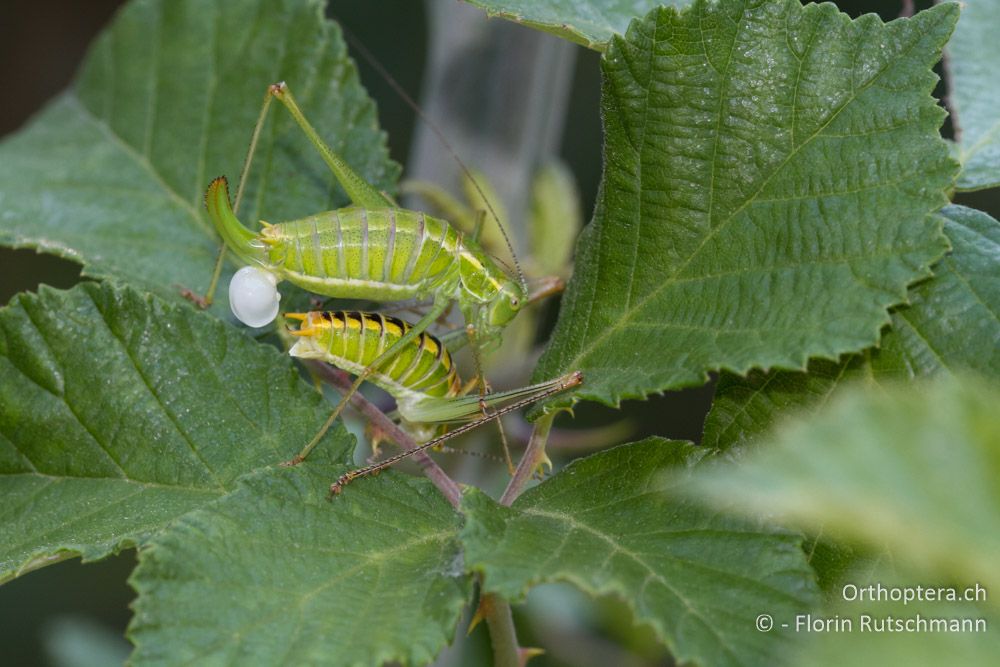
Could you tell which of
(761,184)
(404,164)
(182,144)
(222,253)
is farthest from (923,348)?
(404,164)

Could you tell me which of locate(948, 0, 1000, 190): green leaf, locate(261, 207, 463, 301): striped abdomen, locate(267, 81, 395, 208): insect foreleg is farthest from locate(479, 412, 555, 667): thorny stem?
locate(948, 0, 1000, 190): green leaf

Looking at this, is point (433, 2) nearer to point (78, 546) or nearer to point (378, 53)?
point (78, 546)

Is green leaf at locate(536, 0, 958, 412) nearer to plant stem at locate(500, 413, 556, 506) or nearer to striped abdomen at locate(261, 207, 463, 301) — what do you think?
plant stem at locate(500, 413, 556, 506)

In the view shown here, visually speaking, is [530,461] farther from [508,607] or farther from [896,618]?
[896,618]

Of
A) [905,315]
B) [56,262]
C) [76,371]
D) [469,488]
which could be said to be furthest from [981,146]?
[56,262]

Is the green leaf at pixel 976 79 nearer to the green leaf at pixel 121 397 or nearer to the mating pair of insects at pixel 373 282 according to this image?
the mating pair of insects at pixel 373 282
